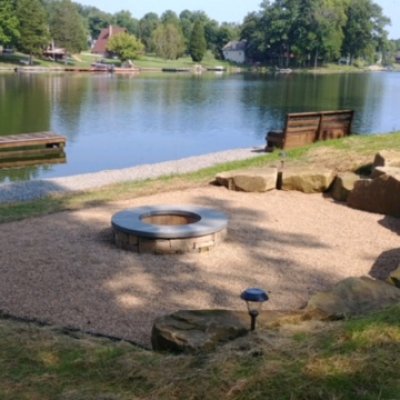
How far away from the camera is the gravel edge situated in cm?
1266

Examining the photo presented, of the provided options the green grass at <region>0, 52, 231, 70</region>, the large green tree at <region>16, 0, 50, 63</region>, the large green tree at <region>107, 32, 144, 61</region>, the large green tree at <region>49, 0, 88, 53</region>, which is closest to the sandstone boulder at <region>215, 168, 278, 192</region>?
the large green tree at <region>16, 0, 50, 63</region>

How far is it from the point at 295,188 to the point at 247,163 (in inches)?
119

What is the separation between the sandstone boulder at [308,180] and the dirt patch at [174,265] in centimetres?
85

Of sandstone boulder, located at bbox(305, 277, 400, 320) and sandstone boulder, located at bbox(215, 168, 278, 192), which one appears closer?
sandstone boulder, located at bbox(305, 277, 400, 320)

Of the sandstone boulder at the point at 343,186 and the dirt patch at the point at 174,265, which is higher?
the sandstone boulder at the point at 343,186

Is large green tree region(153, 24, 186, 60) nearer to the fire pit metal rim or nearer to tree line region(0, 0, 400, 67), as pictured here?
tree line region(0, 0, 400, 67)

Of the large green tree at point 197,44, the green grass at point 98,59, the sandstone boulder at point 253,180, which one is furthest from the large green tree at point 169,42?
the sandstone boulder at point 253,180

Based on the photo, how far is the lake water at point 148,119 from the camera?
21.1 meters

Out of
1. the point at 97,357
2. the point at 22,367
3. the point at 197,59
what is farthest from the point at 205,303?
the point at 197,59

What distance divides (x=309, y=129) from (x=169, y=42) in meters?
96.6

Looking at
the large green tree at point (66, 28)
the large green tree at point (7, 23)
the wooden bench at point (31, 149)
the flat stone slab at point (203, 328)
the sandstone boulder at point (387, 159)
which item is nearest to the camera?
the flat stone slab at point (203, 328)

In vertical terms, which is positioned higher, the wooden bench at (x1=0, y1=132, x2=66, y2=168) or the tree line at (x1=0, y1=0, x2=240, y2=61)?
the tree line at (x1=0, y1=0, x2=240, y2=61)

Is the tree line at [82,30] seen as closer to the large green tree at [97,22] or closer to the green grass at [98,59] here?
the large green tree at [97,22]

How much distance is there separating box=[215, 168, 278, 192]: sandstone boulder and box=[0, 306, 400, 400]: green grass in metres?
5.76
